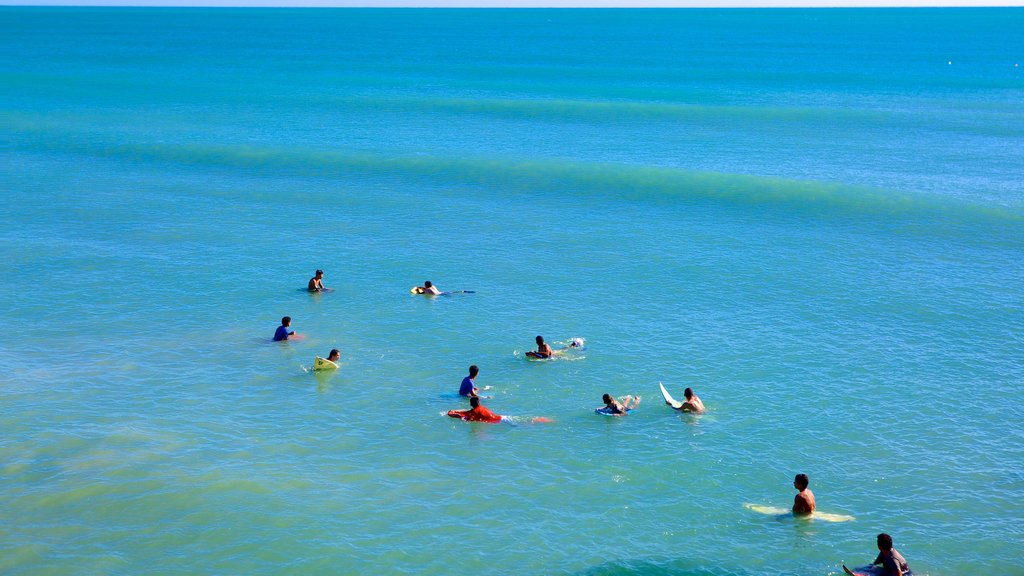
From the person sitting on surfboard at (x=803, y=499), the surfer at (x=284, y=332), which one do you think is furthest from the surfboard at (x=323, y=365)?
the person sitting on surfboard at (x=803, y=499)

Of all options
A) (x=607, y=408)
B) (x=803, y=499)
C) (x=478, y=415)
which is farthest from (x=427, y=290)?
(x=803, y=499)

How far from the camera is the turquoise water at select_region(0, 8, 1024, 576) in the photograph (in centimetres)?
1912

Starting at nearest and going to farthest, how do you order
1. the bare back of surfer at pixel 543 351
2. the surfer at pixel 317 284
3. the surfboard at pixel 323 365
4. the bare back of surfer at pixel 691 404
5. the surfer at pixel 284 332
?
the bare back of surfer at pixel 691 404 < the surfboard at pixel 323 365 < the bare back of surfer at pixel 543 351 < the surfer at pixel 284 332 < the surfer at pixel 317 284

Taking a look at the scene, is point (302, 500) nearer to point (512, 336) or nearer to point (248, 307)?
point (512, 336)

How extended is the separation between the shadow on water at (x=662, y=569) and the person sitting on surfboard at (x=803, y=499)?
1857mm

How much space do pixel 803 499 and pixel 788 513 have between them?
542mm

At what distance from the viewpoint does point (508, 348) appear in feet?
93.6

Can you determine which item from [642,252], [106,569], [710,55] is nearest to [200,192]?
[642,252]

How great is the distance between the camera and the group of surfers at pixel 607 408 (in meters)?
16.8

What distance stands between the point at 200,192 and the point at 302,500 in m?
33.0

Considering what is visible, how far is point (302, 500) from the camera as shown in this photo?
20.1 m

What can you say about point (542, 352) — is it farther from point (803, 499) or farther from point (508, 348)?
point (803, 499)

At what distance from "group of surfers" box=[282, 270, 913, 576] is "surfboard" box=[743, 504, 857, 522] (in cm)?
17

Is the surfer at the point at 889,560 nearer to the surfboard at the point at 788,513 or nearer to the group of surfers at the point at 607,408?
the group of surfers at the point at 607,408
